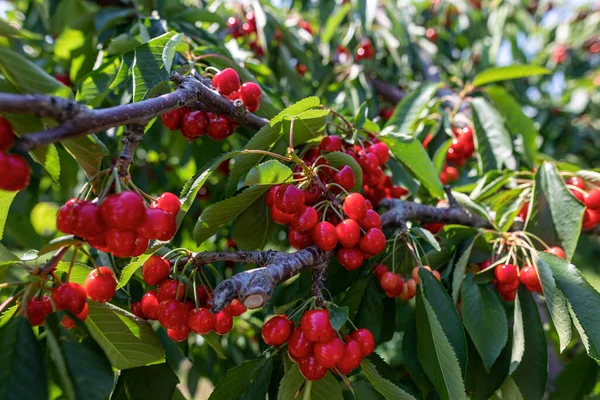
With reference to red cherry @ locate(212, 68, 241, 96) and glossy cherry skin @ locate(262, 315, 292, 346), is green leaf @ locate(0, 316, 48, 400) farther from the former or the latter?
red cherry @ locate(212, 68, 241, 96)

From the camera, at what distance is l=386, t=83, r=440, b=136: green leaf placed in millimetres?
1939

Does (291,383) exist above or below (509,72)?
below

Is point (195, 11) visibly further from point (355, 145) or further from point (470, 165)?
point (470, 165)

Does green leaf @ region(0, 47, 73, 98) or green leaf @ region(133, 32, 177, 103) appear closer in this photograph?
green leaf @ region(0, 47, 73, 98)

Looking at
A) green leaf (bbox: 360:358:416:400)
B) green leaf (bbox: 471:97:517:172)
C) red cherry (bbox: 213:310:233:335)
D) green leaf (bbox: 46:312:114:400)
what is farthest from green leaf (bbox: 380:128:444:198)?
green leaf (bbox: 46:312:114:400)

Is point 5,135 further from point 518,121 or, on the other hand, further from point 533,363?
point 518,121

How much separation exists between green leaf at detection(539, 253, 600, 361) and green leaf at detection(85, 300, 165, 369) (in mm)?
1002

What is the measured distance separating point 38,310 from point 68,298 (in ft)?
0.19

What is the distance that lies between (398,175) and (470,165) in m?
0.85

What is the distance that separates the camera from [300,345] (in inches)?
39.3

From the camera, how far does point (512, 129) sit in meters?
1.98

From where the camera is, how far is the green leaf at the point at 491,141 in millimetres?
1837

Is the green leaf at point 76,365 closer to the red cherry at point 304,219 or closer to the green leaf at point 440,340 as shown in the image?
the red cherry at point 304,219

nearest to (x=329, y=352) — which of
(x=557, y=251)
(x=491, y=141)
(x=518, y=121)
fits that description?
(x=557, y=251)
